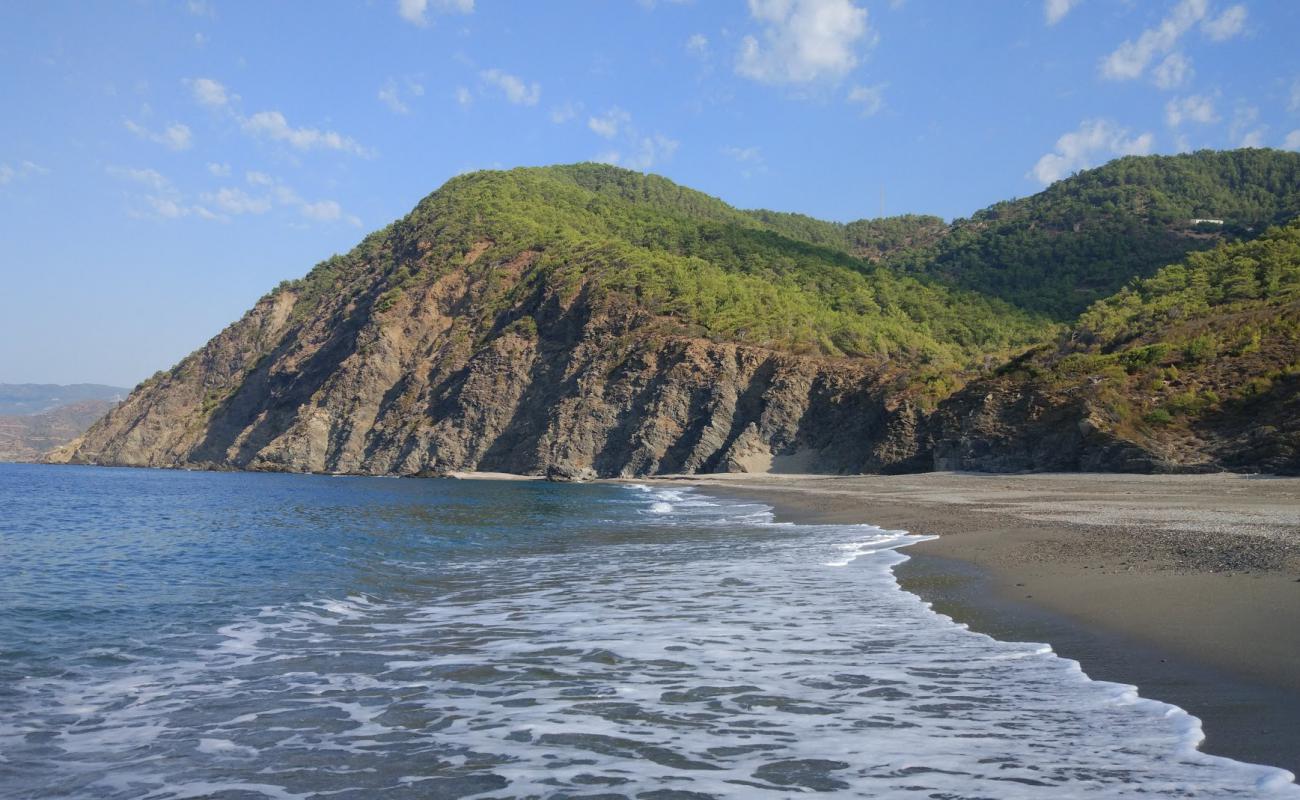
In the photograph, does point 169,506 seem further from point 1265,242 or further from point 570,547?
point 1265,242

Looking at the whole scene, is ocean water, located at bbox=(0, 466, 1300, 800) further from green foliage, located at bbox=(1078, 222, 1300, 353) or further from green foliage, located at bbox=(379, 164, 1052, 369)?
green foliage, located at bbox=(379, 164, 1052, 369)

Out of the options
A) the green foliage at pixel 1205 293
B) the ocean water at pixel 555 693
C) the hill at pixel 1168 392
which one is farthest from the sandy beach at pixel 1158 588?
the green foliage at pixel 1205 293

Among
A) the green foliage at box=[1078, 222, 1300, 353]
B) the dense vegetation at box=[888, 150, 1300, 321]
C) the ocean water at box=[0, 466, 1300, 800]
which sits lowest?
the ocean water at box=[0, 466, 1300, 800]

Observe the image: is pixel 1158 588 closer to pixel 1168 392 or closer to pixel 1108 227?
pixel 1168 392

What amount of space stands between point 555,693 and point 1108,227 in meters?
116

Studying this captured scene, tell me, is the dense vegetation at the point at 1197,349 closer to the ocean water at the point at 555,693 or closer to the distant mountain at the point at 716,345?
the distant mountain at the point at 716,345

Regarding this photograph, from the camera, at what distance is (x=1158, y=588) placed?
9.95 metres

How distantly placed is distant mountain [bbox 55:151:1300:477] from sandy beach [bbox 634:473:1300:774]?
15202 millimetres

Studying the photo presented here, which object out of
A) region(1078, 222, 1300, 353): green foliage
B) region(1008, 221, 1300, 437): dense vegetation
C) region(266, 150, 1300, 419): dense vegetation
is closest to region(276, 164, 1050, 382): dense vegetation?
region(266, 150, 1300, 419): dense vegetation

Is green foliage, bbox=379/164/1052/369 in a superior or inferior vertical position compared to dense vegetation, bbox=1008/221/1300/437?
superior

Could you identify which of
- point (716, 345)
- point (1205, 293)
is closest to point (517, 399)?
point (716, 345)

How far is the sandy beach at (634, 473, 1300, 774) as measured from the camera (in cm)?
613

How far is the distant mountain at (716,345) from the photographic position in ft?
151

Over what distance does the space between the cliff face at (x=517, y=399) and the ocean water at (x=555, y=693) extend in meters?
45.5
